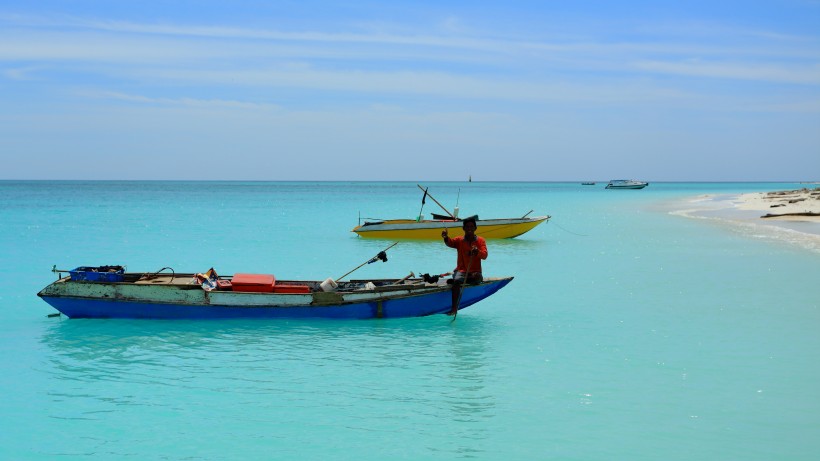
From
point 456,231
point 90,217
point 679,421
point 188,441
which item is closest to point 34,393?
point 188,441

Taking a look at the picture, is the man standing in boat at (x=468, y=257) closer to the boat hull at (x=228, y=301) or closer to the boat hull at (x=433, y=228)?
the boat hull at (x=228, y=301)

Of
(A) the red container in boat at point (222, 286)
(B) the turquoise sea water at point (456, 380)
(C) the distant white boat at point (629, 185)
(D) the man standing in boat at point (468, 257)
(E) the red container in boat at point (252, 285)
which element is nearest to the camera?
(B) the turquoise sea water at point (456, 380)

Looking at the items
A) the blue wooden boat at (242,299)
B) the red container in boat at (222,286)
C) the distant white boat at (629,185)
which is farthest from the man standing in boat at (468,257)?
the distant white boat at (629,185)

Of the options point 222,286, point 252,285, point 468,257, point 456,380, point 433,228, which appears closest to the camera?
point 456,380

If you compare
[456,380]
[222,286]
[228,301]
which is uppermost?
[222,286]

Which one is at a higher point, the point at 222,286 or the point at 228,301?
the point at 222,286

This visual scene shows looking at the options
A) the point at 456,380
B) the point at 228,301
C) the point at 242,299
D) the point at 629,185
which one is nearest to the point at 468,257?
the point at 456,380

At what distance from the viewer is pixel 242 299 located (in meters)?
15.6

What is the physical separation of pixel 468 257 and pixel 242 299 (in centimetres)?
468

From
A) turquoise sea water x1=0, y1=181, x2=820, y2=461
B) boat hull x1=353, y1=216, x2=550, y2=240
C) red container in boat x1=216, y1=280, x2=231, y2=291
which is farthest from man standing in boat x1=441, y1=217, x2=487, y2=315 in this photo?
boat hull x1=353, y1=216, x2=550, y2=240

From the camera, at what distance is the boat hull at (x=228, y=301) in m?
15.5

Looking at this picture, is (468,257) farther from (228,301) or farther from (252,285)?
(228,301)

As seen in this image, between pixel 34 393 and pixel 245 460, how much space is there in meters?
4.74

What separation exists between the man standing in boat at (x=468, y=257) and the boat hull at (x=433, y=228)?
17.0 metres
